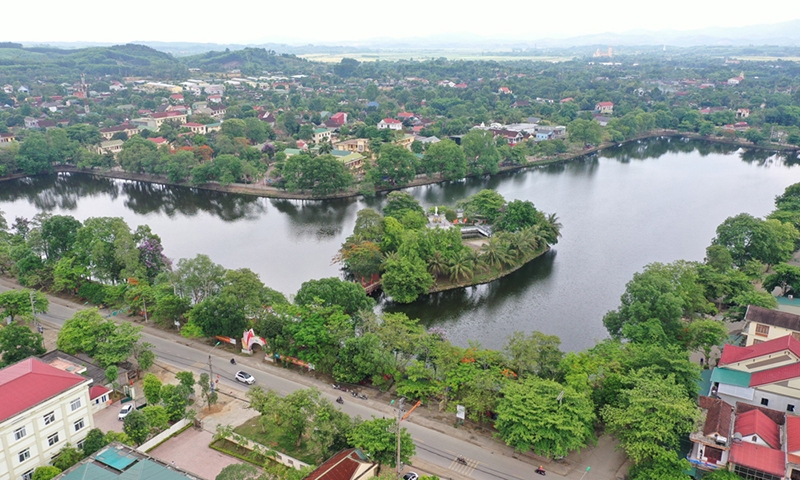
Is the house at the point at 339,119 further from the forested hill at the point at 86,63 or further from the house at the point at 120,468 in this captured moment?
the forested hill at the point at 86,63

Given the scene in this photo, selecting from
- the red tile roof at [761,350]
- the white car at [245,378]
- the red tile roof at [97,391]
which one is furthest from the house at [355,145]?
the red tile roof at [761,350]

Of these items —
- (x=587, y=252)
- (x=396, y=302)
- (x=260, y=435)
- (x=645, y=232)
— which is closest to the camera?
(x=260, y=435)

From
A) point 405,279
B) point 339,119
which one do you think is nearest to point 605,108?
point 339,119

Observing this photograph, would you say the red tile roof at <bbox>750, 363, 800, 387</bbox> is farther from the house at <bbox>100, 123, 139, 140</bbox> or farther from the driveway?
the house at <bbox>100, 123, 139, 140</bbox>

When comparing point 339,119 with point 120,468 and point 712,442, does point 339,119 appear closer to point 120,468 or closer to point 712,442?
point 120,468

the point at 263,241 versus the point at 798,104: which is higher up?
the point at 798,104

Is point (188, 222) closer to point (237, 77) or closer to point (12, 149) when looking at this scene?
point (12, 149)

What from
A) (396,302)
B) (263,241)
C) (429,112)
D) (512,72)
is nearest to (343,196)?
(263,241)
